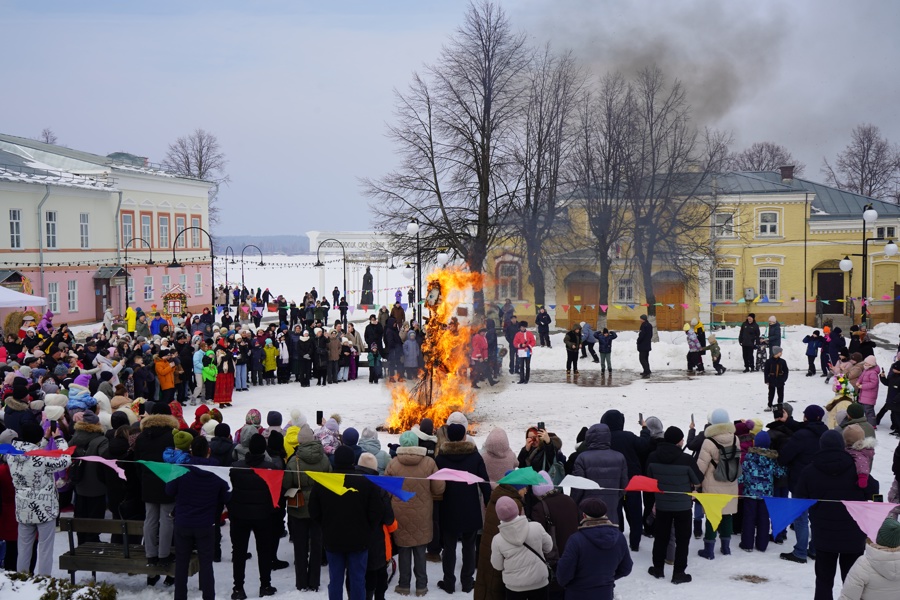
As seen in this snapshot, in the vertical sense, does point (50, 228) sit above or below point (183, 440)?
above

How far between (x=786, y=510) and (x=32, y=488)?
737 centimetres

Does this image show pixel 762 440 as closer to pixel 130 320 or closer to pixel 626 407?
pixel 626 407

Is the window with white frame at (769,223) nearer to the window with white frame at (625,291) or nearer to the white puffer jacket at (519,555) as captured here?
the window with white frame at (625,291)

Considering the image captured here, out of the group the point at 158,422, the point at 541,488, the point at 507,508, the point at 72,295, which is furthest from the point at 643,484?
the point at 72,295

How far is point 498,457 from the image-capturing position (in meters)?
9.01

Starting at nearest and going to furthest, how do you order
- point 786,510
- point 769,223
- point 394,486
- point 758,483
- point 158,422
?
point 786,510, point 394,486, point 158,422, point 758,483, point 769,223

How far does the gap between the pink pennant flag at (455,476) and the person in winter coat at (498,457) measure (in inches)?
20.0

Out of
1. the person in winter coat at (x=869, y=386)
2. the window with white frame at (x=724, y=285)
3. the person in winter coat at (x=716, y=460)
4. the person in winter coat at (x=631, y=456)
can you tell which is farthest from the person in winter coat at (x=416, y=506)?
the window with white frame at (x=724, y=285)

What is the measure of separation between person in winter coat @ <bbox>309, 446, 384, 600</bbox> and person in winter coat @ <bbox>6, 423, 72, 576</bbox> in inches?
114

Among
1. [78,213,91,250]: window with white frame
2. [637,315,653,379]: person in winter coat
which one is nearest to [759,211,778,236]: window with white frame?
[637,315,653,379]: person in winter coat

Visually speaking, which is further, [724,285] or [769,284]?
[724,285]

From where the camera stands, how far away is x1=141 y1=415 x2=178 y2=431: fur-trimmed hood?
9.19 m

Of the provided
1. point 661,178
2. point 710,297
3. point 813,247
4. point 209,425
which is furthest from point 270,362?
point 813,247

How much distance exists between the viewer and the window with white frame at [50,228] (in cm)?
3869
